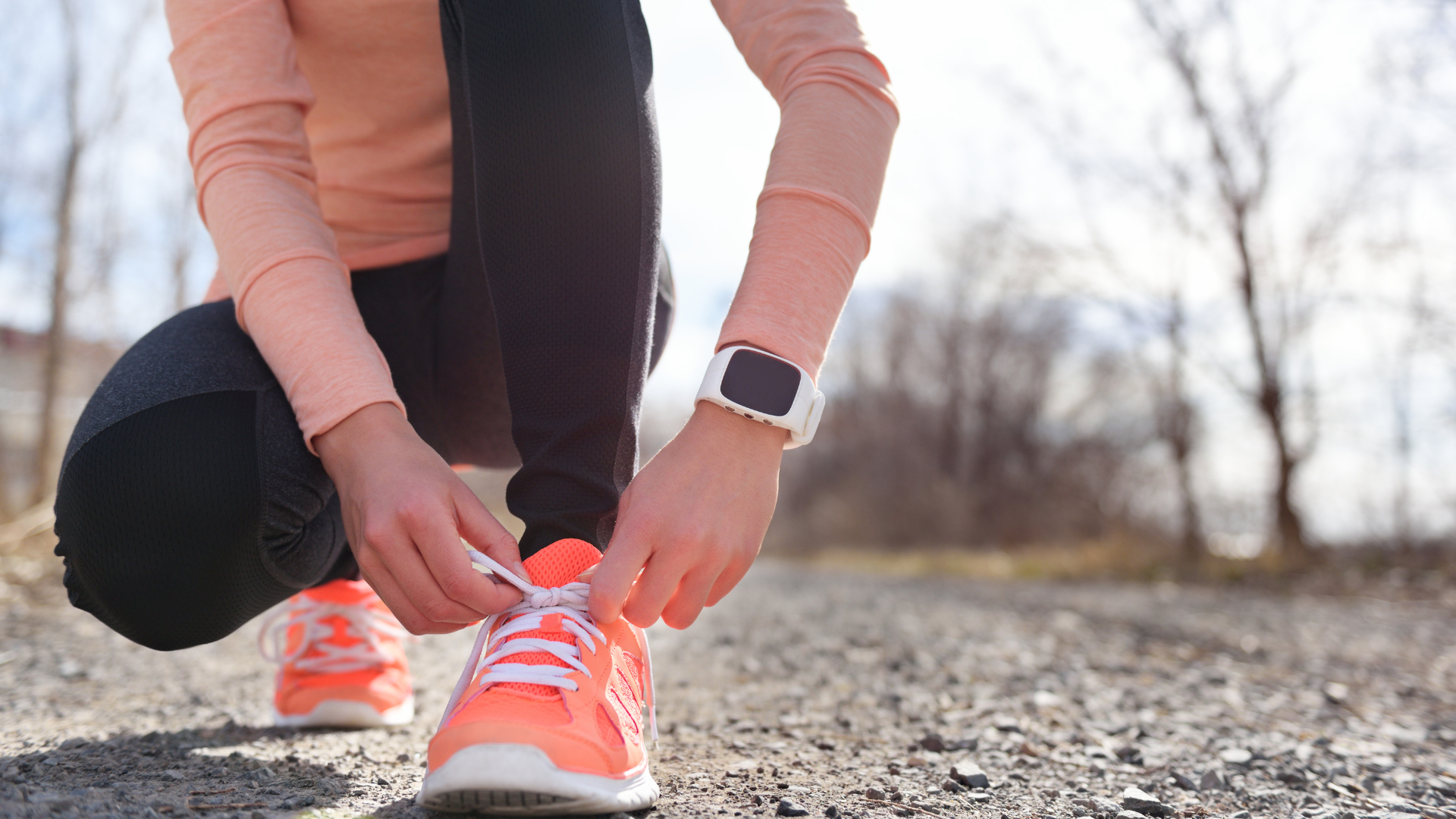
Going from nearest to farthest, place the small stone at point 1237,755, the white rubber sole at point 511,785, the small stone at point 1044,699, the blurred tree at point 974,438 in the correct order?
A: the white rubber sole at point 511,785 → the small stone at point 1237,755 → the small stone at point 1044,699 → the blurred tree at point 974,438

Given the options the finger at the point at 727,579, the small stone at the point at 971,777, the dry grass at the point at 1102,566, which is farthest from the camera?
the dry grass at the point at 1102,566

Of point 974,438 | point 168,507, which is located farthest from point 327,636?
point 974,438

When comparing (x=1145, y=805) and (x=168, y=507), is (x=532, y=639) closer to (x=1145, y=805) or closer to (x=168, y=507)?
(x=168, y=507)

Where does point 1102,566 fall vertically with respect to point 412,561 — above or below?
above

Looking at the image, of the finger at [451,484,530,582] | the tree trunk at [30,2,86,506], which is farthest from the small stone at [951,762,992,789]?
the tree trunk at [30,2,86,506]

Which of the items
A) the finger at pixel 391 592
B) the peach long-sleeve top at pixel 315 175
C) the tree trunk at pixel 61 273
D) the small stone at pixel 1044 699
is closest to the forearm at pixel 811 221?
the peach long-sleeve top at pixel 315 175

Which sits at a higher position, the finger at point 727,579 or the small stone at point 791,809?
the finger at point 727,579

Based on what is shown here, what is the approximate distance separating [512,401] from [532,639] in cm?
25

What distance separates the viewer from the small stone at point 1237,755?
1.18 meters

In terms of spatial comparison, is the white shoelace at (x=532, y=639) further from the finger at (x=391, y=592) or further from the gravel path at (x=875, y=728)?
the gravel path at (x=875, y=728)

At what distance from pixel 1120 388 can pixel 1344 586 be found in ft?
26.5

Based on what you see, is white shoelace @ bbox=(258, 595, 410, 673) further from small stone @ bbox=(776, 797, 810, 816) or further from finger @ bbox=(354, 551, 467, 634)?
small stone @ bbox=(776, 797, 810, 816)

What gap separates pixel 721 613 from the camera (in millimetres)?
3117

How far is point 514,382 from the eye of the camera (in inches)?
34.3
